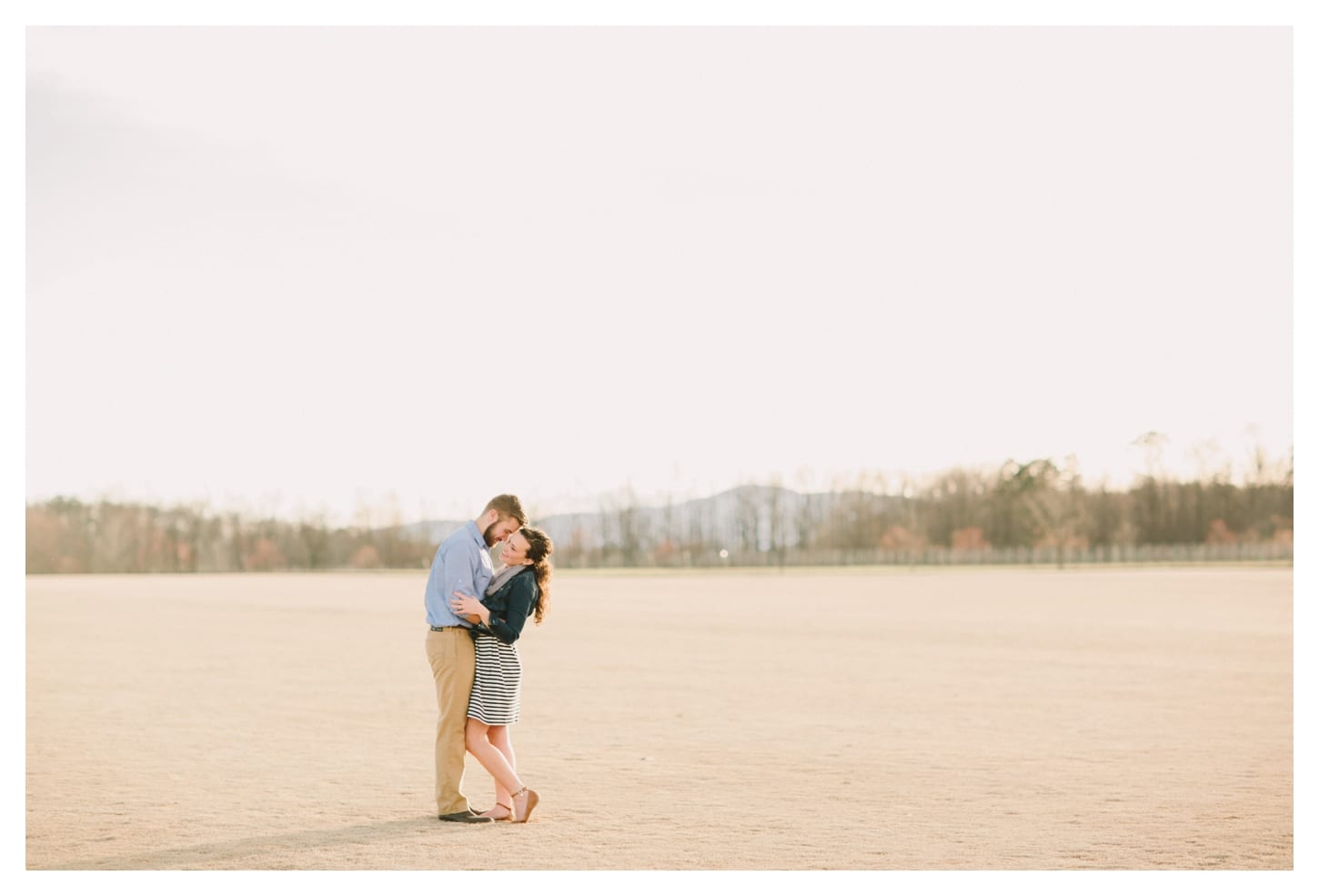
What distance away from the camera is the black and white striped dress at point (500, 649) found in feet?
31.2

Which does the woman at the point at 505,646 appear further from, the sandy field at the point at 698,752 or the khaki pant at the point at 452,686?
the sandy field at the point at 698,752

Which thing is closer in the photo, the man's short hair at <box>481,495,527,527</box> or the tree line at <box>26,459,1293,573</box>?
the man's short hair at <box>481,495,527,527</box>

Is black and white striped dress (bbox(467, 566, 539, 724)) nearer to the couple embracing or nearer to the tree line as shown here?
the couple embracing

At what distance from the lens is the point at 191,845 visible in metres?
9.14

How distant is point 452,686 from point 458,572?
0.75 meters

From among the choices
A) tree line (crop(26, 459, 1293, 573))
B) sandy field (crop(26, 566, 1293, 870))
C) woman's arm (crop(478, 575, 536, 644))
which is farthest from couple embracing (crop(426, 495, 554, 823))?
tree line (crop(26, 459, 1293, 573))

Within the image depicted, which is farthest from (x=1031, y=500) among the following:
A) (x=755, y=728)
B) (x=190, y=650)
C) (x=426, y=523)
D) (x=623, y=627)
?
(x=755, y=728)

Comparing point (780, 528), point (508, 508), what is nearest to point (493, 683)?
point (508, 508)

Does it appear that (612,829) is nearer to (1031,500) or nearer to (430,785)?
(430,785)

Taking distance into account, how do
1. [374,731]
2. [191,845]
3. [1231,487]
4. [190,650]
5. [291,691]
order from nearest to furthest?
[191,845] < [374,731] < [291,691] < [190,650] < [1231,487]

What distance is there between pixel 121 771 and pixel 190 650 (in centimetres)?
1626

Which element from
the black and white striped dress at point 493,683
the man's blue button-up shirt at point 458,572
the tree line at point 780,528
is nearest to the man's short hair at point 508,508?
the man's blue button-up shirt at point 458,572

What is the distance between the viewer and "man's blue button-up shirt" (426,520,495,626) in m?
9.51

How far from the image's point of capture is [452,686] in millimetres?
9680
